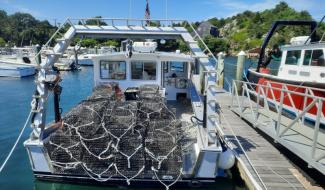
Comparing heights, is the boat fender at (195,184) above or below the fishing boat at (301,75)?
below

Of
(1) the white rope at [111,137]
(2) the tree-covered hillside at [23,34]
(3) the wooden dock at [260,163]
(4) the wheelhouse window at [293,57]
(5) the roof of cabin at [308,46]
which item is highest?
(2) the tree-covered hillside at [23,34]

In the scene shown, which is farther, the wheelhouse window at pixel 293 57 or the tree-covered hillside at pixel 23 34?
the tree-covered hillside at pixel 23 34

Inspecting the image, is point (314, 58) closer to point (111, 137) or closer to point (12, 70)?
point (111, 137)

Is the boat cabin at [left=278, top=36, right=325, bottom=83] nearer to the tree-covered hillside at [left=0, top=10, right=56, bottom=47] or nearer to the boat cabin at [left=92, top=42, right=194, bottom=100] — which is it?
the boat cabin at [left=92, top=42, right=194, bottom=100]

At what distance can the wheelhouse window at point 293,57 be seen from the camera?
10849mm

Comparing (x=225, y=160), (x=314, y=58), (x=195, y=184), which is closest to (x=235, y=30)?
(x=314, y=58)

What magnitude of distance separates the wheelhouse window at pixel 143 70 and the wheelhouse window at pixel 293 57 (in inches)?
202

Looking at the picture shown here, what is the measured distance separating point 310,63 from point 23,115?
45.3 feet

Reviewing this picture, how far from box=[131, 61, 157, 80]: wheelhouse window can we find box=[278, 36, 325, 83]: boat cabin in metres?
5.10

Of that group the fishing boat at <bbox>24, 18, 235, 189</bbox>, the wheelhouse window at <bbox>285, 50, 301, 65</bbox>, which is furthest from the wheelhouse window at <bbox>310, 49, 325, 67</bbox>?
the fishing boat at <bbox>24, 18, 235, 189</bbox>

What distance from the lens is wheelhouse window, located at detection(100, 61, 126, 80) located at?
1145 cm

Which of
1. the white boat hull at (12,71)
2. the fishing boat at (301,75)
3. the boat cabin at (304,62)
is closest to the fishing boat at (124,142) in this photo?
the fishing boat at (301,75)

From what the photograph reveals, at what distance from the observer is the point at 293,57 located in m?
11.2

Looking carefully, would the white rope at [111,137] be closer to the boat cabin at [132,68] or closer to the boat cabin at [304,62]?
the boat cabin at [132,68]
